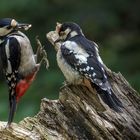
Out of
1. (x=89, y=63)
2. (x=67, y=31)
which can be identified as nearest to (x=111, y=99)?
(x=89, y=63)

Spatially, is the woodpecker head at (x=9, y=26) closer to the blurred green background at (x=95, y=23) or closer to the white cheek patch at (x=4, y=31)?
the white cheek patch at (x=4, y=31)

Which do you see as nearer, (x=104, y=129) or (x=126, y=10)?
(x=104, y=129)

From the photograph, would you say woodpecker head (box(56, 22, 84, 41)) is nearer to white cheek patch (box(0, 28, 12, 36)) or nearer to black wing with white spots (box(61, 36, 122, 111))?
black wing with white spots (box(61, 36, 122, 111))

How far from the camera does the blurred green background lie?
40.8ft

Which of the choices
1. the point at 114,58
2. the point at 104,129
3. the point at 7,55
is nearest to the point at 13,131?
the point at 104,129

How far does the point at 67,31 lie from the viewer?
873 cm

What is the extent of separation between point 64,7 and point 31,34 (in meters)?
0.69

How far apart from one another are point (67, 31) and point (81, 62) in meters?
0.51

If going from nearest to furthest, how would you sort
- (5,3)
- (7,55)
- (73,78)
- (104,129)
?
1. (104,129)
2. (73,78)
3. (7,55)
4. (5,3)

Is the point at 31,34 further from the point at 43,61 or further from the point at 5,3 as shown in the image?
the point at 43,61

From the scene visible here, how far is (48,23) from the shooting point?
532 inches

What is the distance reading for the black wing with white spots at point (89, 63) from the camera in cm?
796

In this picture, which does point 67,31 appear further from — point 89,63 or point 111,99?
Answer: point 111,99

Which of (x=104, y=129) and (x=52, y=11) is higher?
(x=52, y=11)
